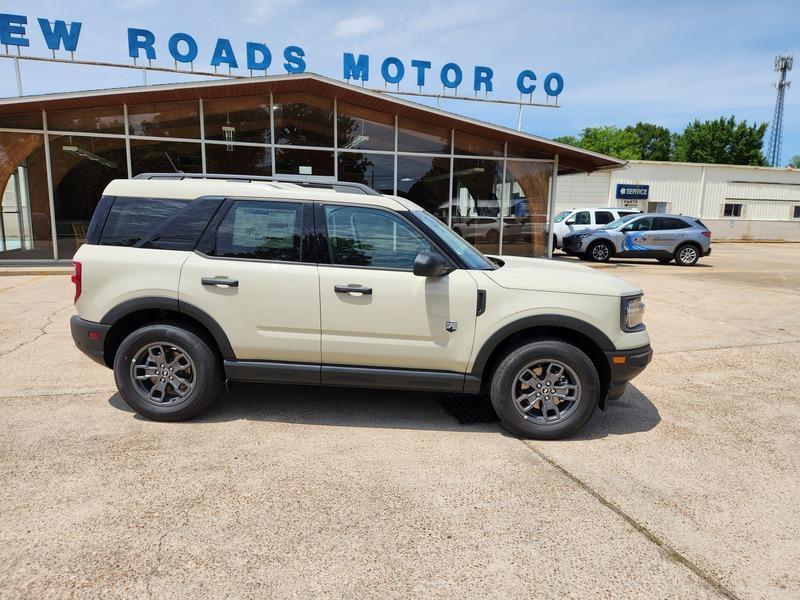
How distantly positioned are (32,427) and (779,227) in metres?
39.8

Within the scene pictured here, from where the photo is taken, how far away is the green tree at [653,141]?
80075mm

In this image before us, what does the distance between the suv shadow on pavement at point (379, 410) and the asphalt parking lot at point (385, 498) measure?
3cm

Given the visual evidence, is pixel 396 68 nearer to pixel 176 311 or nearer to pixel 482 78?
pixel 482 78

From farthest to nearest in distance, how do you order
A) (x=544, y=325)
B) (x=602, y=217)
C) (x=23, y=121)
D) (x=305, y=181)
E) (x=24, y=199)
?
(x=602, y=217), (x=24, y=199), (x=23, y=121), (x=305, y=181), (x=544, y=325)

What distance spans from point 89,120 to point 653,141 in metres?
84.0

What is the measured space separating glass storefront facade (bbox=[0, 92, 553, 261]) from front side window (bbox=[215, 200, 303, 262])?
1020 cm

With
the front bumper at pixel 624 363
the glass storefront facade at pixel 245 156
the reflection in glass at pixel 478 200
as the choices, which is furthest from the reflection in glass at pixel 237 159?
the front bumper at pixel 624 363

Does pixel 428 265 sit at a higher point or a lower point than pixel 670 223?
lower

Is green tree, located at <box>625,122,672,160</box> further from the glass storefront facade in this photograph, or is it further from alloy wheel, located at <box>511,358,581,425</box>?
alloy wheel, located at <box>511,358,581,425</box>

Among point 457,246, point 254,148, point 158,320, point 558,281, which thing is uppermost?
point 254,148

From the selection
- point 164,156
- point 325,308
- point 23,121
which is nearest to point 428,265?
point 325,308

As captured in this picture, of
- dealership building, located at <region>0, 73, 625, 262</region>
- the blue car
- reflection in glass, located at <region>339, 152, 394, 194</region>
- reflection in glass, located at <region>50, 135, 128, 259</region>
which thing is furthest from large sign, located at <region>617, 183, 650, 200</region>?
reflection in glass, located at <region>50, 135, 128, 259</region>

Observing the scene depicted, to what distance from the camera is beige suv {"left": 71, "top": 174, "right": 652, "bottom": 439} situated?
3846 mm

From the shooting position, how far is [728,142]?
178ft
